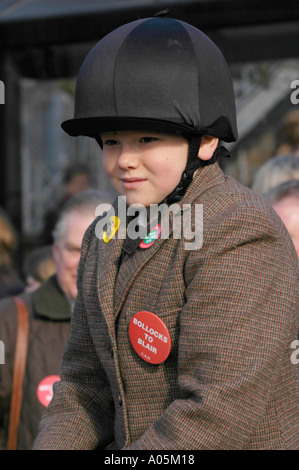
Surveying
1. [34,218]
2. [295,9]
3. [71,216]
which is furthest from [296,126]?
[34,218]

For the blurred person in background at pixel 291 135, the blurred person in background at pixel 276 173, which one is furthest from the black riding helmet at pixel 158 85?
the blurred person in background at pixel 291 135

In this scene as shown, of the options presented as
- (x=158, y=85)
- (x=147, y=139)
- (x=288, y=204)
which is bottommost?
(x=288, y=204)

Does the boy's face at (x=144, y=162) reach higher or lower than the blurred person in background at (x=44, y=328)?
higher

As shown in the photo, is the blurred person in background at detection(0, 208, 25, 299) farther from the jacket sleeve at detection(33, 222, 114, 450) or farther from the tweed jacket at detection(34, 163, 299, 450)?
the tweed jacket at detection(34, 163, 299, 450)

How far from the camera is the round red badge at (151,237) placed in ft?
6.40

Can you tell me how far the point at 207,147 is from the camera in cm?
201

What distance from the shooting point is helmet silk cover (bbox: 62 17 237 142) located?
1871mm

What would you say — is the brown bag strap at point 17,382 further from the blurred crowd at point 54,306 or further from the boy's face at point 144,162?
the boy's face at point 144,162

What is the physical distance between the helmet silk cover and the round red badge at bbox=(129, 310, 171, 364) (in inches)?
17.2

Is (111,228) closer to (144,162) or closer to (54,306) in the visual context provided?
(144,162)

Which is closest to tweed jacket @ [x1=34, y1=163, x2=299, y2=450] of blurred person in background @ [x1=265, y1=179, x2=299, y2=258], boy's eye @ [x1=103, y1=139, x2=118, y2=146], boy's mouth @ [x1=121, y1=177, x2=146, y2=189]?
boy's mouth @ [x1=121, y1=177, x2=146, y2=189]

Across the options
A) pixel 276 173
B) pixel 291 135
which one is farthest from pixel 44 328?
pixel 291 135

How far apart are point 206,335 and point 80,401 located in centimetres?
53

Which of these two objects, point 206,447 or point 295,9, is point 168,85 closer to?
point 206,447
